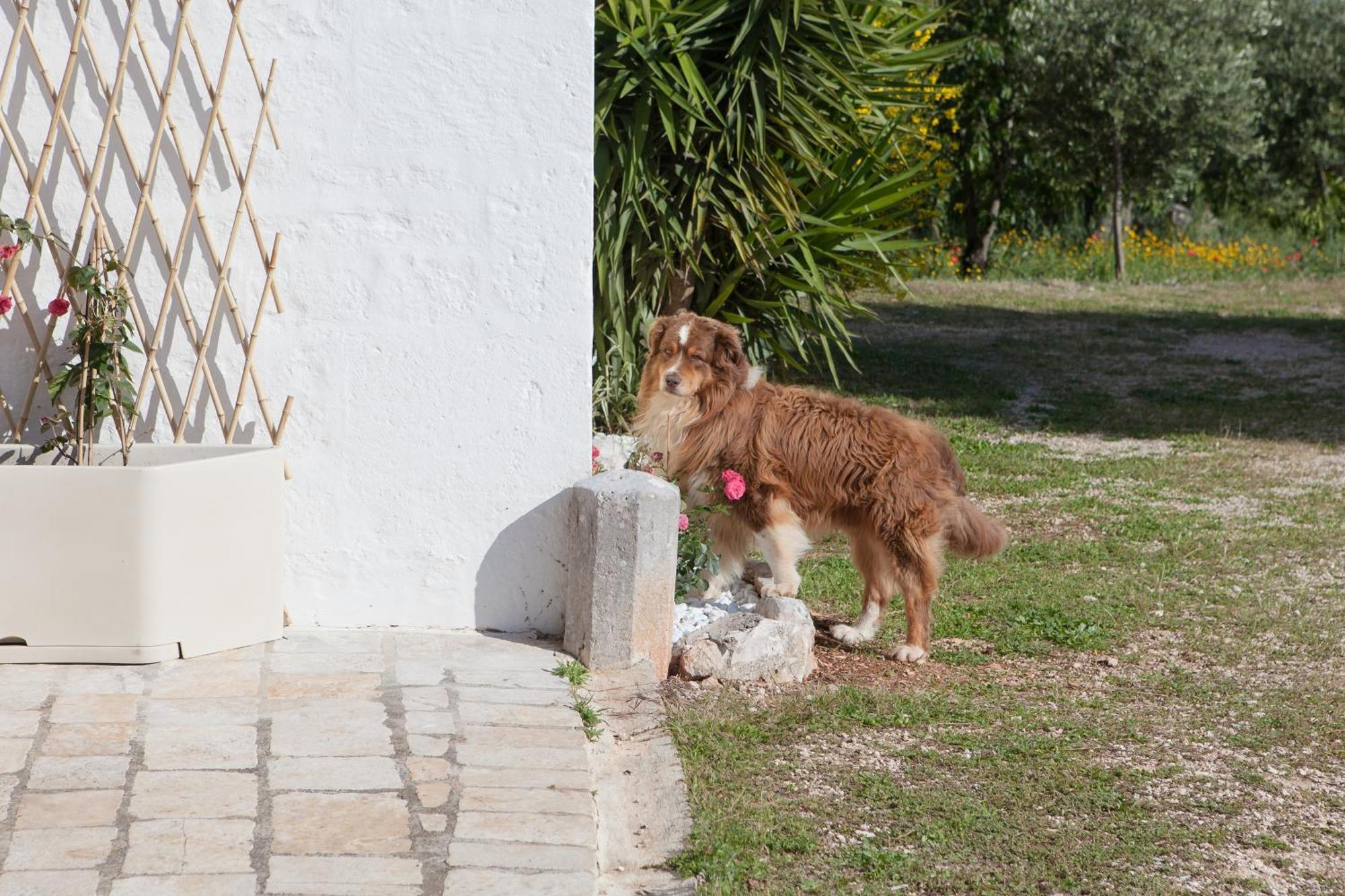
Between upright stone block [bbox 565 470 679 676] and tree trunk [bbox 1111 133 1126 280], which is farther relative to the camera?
tree trunk [bbox 1111 133 1126 280]

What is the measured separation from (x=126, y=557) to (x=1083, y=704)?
3308 millimetres

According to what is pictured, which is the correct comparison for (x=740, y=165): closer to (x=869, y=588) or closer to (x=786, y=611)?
(x=869, y=588)

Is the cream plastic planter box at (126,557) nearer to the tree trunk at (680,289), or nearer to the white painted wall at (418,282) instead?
the white painted wall at (418,282)

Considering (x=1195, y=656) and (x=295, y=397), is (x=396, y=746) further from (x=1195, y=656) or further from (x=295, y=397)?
(x=1195, y=656)

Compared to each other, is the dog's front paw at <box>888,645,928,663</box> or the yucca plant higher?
the yucca plant

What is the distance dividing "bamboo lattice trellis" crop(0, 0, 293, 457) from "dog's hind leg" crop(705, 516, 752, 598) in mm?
1835

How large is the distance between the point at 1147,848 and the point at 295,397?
10.1ft

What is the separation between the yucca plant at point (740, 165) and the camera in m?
7.70

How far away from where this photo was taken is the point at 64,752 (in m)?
3.78

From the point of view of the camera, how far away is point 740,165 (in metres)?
8.06

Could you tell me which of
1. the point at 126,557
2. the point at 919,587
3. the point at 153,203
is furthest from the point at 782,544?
the point at 153,203

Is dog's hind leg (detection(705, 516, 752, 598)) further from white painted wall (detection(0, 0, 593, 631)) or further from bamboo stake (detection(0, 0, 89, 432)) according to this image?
→ bamboo stake (detection(0, 0, 89, 432))

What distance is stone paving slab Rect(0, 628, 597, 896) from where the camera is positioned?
326 centimetres

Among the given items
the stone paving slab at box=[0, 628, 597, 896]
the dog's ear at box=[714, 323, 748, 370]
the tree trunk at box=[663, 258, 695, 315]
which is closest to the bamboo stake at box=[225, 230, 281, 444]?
the stone paving slab at box=[0, 628, 597, 896]
